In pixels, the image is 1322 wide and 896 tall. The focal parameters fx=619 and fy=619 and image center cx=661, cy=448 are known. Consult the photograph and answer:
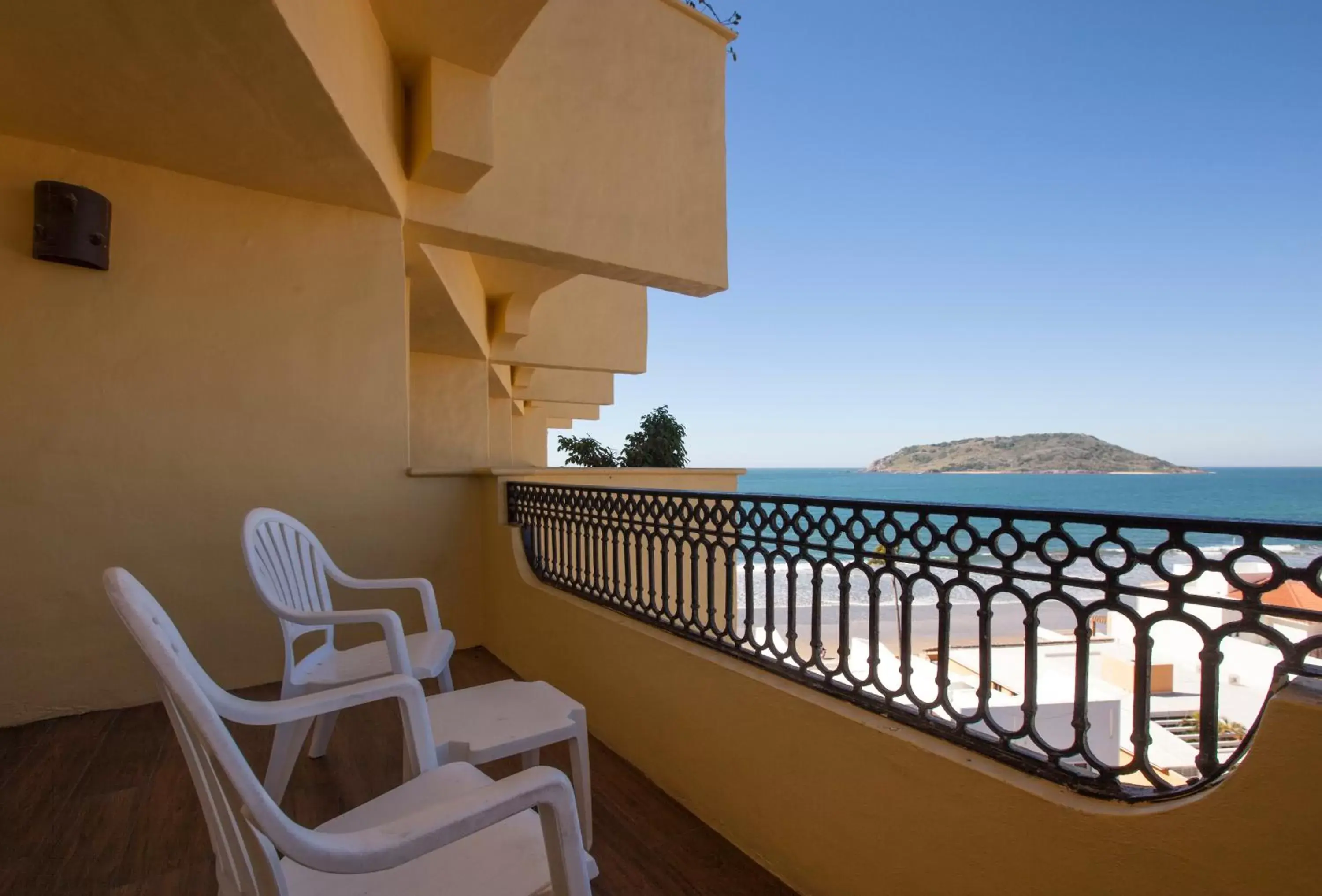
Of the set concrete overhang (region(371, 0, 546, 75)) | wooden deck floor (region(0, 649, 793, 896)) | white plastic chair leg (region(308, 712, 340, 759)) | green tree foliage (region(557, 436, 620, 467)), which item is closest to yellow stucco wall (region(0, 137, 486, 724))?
wooden deck floor (region(0, 649, 793, 896))

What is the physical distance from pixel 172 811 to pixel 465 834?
5.44 ft

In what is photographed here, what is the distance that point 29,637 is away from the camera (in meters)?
2.47

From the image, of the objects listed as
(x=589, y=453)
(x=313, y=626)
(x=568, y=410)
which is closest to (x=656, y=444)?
(x=568, y=410)

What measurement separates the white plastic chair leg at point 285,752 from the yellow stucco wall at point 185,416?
144 cm

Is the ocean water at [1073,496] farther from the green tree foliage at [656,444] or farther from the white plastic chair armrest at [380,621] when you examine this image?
the green tree foliage at [656,444]

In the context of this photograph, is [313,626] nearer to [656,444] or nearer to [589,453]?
[656,444]

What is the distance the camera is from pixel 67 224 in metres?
2.38

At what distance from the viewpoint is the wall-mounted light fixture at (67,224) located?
235cm

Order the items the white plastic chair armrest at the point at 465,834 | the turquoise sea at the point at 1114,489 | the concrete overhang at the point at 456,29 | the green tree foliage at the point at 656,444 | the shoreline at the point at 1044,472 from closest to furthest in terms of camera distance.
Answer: the white plastic chair armrest at the point at 465,834 < the concrete overhang at the point at 456,29 < the green tree foliage at the point at 656,444 < the turquoise sea at the point at 1114,489 < the shoreline at the point at 1044,472

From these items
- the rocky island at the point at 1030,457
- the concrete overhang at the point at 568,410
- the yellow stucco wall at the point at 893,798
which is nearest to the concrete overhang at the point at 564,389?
the concrete overhang at the point at 568,410

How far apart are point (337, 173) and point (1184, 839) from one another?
3.30 meters

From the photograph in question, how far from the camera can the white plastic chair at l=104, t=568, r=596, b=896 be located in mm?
751

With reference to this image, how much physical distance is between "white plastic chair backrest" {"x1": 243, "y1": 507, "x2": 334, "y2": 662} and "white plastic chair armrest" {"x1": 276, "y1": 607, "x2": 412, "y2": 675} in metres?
0.03

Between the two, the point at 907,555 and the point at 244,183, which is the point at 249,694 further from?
the point at 907,555
